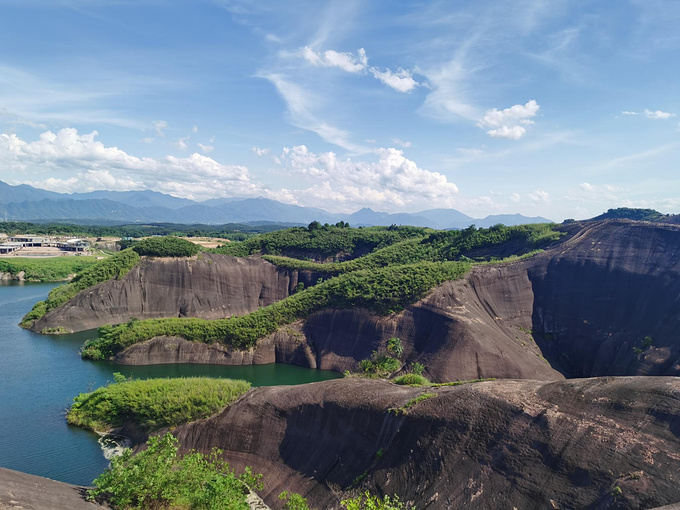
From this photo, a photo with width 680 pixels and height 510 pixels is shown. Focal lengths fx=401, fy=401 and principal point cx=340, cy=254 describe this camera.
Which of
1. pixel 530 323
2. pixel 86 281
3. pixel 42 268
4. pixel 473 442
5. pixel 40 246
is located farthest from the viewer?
pixel 40 246

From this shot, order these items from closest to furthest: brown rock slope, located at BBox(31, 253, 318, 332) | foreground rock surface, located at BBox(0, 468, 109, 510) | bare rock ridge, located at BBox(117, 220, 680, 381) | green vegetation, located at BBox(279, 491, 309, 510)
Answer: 1. foreground rock surface, located at BBox(0, 468, 109, 510)
2. green vegetation, located at BBox(279, 491, 309, 510)
3. bare rock ridge, located at BBox(117, 220, 680, 381)
4. brown rock slope, located at BBox(31, 253, 318, 332)

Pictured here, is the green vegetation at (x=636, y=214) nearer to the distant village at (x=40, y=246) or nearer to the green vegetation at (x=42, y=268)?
the green vegetation at (x=42, y=268)

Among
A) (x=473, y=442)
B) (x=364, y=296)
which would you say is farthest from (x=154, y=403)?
(x=364, y=296)

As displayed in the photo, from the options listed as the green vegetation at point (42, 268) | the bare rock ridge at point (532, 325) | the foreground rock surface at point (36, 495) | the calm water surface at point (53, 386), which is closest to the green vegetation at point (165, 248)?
the calm water surface at point (53, 386)

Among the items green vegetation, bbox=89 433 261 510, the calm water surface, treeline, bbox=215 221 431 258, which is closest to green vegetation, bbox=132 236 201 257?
treeline, bbox=215 221 431 258

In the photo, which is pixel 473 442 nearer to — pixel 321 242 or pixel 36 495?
pixel 36 495

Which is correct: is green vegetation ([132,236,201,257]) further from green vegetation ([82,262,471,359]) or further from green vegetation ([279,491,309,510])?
green vegetation ([279,491,309,510])
